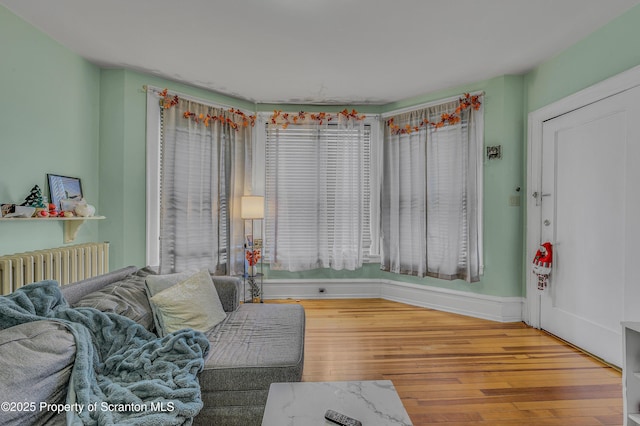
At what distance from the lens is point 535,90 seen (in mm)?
3141

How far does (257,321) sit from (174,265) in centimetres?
163

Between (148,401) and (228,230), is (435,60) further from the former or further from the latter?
(148,401)

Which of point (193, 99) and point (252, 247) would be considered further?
point (252, 247)

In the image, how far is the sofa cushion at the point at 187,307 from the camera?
1.95 m

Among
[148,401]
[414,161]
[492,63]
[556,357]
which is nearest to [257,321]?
[148,401]

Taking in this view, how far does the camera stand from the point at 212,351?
175cm

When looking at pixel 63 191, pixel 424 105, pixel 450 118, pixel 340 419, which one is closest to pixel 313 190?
pixel 424 105

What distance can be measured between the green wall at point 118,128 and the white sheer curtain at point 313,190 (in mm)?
900

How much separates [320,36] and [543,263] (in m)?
2.83

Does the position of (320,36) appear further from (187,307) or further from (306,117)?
(187,307)

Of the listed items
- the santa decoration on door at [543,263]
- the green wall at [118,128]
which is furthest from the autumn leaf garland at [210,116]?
the santa decoration on door at [543,263]

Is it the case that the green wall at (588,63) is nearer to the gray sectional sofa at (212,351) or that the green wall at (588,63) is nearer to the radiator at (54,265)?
the gray sectional sofa at (212,351)

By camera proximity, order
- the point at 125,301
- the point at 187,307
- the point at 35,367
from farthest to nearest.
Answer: the point at 187,307 < the point at 125,301 < the point at 35,367

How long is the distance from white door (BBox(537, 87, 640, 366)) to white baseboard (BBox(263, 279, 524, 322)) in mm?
352
